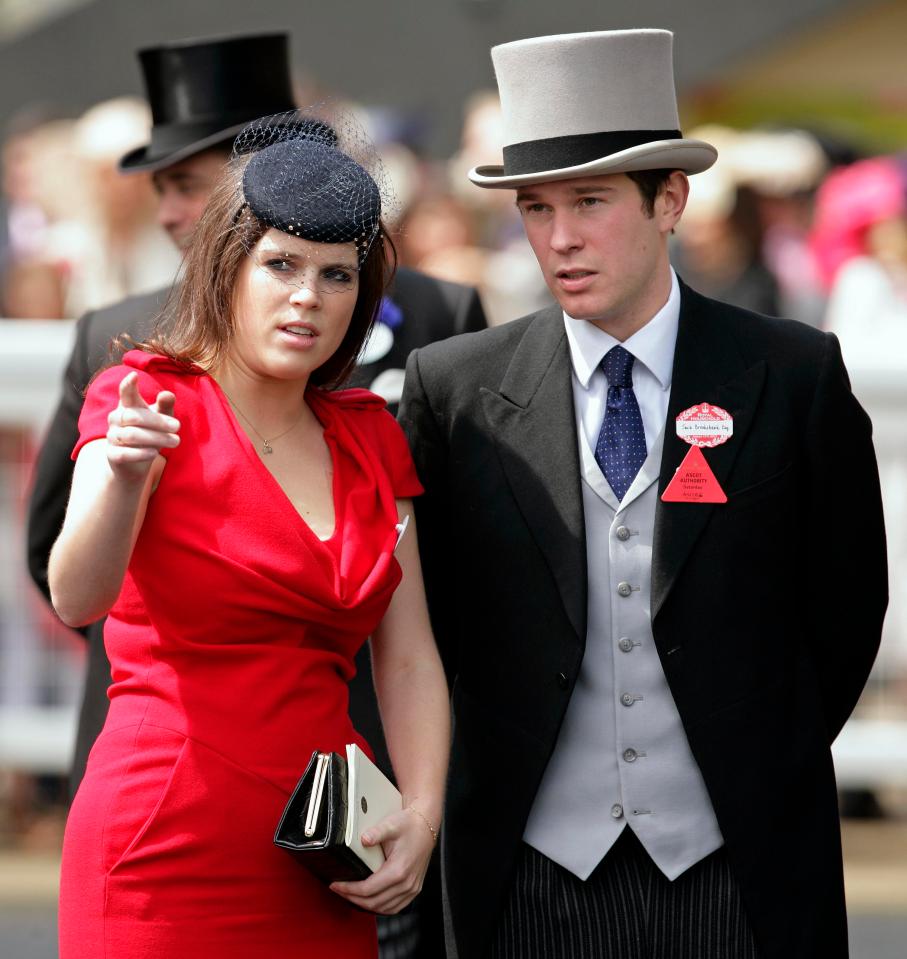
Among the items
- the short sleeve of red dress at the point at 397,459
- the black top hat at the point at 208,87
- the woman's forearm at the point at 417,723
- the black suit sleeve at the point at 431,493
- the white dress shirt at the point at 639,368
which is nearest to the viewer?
the woman's forearm at the point at 417,723

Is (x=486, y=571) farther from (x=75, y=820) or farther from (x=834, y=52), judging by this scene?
(x=834, y=52)

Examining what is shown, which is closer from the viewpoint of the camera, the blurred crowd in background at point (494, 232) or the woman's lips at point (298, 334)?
the woman's lips at point (298, 334)

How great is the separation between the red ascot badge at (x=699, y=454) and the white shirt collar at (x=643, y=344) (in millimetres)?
90

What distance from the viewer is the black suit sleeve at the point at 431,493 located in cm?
358

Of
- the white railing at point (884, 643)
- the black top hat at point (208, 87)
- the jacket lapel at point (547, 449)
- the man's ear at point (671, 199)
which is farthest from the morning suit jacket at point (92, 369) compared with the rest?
the white railing at point (884, 643)

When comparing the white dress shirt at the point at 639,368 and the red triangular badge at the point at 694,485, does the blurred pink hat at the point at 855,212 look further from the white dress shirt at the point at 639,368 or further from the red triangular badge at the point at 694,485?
the red triangular badge at the point at 694,485

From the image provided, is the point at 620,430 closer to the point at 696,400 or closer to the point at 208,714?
the point at 696,400

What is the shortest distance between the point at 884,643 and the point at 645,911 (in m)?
3.05

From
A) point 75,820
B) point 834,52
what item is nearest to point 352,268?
point 75,820

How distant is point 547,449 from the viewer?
3.43 metres

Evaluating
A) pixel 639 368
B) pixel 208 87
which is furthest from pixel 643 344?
pixel 208 87

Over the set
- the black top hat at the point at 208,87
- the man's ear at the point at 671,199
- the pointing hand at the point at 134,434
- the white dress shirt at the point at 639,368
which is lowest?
the pointing hand at the point at 134,434

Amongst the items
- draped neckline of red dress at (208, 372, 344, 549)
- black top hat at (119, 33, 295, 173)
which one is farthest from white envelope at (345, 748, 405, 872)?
black top hat at (119, 33, 295, 173)

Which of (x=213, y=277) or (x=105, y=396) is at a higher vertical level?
(x=213, y=277)
